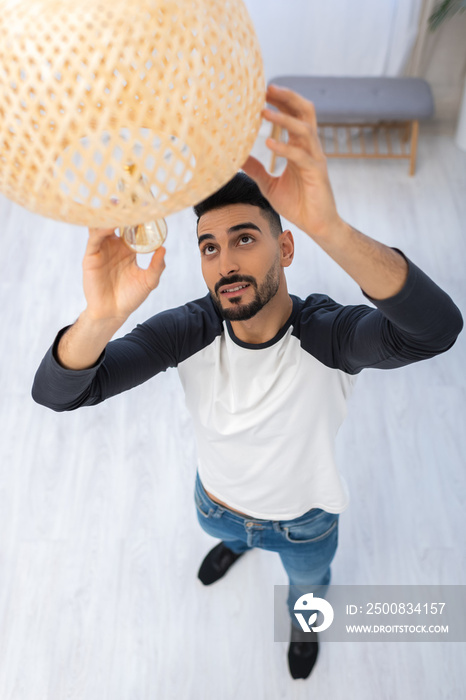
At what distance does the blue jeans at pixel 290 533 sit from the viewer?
61.2 inches

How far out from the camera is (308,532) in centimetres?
157

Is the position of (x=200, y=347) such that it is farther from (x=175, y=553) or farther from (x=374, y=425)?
(x=374, y=425)

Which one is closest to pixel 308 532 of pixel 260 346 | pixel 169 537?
pixel 260 346

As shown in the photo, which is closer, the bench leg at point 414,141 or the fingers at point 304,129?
the fingers at point 304,129

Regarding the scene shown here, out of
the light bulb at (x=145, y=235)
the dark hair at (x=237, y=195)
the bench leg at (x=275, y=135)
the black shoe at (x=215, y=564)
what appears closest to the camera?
the light bulb at (x=145, y=235)

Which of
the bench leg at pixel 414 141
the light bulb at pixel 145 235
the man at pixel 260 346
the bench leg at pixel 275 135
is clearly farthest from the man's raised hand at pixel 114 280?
the bench leg at pixel 414 141

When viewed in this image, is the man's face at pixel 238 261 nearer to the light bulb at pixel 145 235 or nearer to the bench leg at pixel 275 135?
the light bulb at pixel 145 235

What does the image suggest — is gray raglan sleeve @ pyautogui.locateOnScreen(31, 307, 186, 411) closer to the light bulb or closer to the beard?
the beard

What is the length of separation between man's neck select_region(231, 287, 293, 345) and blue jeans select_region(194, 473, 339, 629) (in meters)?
0.50

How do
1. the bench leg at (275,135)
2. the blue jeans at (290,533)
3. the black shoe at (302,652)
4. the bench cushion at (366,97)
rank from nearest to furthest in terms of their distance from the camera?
the blue jeans at (290,533) < the black shoe at (302,652) < the bench leg at (275,135) < the bench cushion at (366,97)

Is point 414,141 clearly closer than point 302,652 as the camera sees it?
No

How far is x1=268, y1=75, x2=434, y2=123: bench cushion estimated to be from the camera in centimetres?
337

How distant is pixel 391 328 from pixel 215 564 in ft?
4.25

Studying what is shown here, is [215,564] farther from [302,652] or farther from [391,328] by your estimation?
[391,328]
